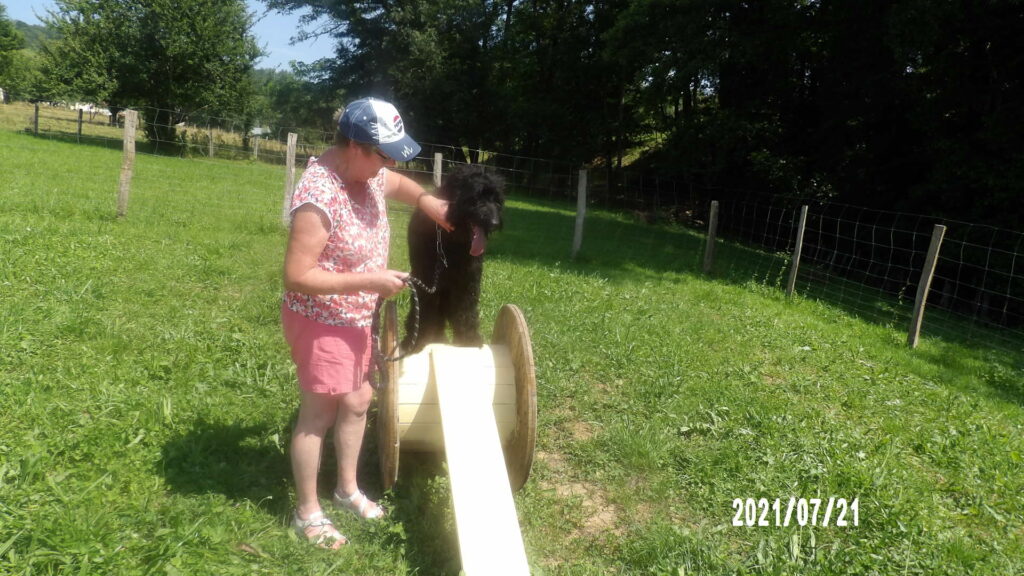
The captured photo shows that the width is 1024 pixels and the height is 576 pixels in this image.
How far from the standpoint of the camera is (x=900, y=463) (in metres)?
3.86

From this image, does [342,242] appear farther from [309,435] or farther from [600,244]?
[600,244]

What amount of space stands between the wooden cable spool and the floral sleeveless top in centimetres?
48

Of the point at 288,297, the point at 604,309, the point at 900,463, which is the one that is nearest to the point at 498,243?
the point at 604,309

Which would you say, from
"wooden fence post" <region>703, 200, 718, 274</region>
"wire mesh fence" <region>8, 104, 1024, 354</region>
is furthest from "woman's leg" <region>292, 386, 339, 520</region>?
"wooden fence post" <region>703, 200, 718, 274</region>

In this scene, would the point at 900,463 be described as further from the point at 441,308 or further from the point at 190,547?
the point at 190,547

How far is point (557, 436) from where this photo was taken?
3.95 m

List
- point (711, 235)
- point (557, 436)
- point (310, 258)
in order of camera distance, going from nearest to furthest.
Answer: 1. point (310, 258)
2. point (557, 436)
3. point (711, 235)

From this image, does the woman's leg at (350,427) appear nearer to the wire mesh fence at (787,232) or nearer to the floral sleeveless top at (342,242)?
the floral sleeveless top at (342,242)

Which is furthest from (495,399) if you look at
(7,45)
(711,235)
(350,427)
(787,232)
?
(7,45)

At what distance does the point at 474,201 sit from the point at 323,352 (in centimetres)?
224

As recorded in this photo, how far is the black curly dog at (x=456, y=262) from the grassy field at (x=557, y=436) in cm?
78

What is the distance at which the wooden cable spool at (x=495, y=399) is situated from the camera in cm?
297
